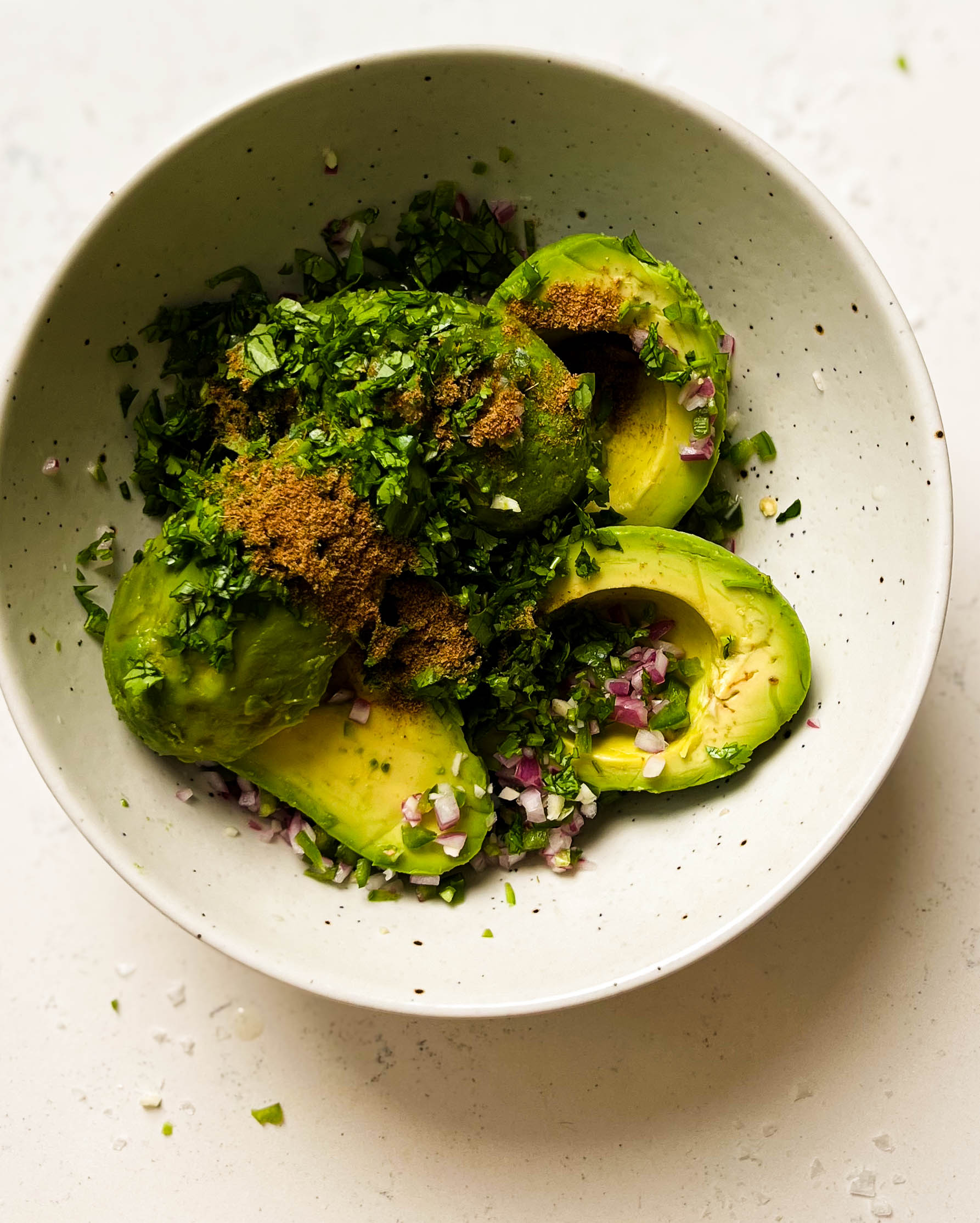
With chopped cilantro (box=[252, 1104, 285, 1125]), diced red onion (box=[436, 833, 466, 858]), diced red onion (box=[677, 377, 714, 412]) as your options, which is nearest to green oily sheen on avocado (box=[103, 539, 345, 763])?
diced red onion (box=[436, 833, 466, 858])

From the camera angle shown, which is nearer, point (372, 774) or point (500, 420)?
point (500, 420)

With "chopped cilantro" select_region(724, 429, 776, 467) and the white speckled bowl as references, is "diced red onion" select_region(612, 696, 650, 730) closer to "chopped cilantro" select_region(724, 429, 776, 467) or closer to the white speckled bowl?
the white speckled bowl

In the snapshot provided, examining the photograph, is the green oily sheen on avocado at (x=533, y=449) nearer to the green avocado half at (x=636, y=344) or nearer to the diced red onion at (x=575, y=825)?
the green avocado half at (x=636, y=344)

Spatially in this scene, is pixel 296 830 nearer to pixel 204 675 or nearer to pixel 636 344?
pixel 204 675

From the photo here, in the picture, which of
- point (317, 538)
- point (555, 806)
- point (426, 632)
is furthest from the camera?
point (555, 806)

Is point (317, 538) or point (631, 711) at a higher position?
point (317, 538)

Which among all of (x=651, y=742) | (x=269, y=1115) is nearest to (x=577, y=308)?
(x=651, y=742)
